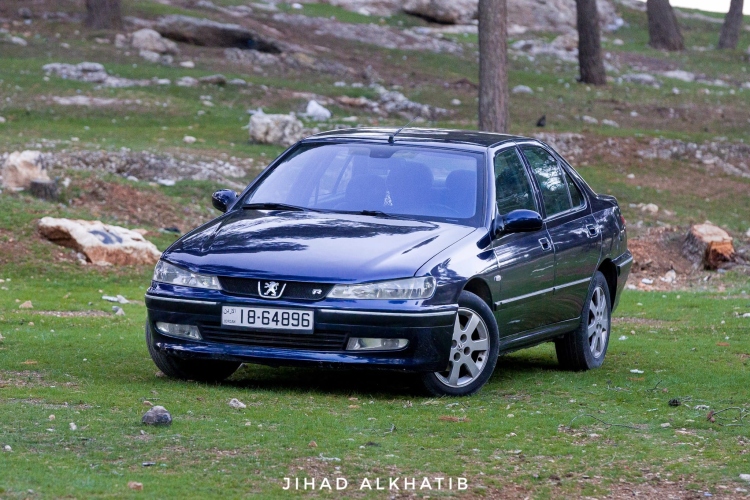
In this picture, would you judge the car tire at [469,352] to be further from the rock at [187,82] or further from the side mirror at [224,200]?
the rock at [187,82]

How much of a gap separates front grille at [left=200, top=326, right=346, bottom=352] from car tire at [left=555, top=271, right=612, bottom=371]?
244 cm

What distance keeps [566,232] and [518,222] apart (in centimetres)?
97

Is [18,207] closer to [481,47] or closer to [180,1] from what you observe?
[481,47]

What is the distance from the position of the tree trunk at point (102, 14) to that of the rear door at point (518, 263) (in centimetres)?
2527

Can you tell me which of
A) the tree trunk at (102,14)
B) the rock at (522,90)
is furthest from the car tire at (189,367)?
the tree trunk at (102,14)

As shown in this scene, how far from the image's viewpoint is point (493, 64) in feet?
71.1

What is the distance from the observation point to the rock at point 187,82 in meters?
27.0

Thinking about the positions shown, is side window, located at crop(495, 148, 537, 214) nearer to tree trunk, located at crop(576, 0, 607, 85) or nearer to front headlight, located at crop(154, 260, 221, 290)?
front headlight, located at crop(154, 260, 221, 290)

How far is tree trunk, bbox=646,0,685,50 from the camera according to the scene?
43.5 m

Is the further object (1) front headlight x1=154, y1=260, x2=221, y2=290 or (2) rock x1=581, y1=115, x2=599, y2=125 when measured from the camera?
(2) rock x1=581, y1=115, x2=599, y2=125

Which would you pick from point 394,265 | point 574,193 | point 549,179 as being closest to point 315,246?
point 394,265

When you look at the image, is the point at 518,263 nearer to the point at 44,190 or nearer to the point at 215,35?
the point at 44,190

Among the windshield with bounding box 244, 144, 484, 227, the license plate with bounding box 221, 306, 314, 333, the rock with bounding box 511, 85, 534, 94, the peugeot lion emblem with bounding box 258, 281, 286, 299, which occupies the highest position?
the windshield with bounding box 244, 144, 484, 227

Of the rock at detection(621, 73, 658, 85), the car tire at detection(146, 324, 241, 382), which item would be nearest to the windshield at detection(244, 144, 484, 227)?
the car tire at detection(146, 324, 241, 382)
